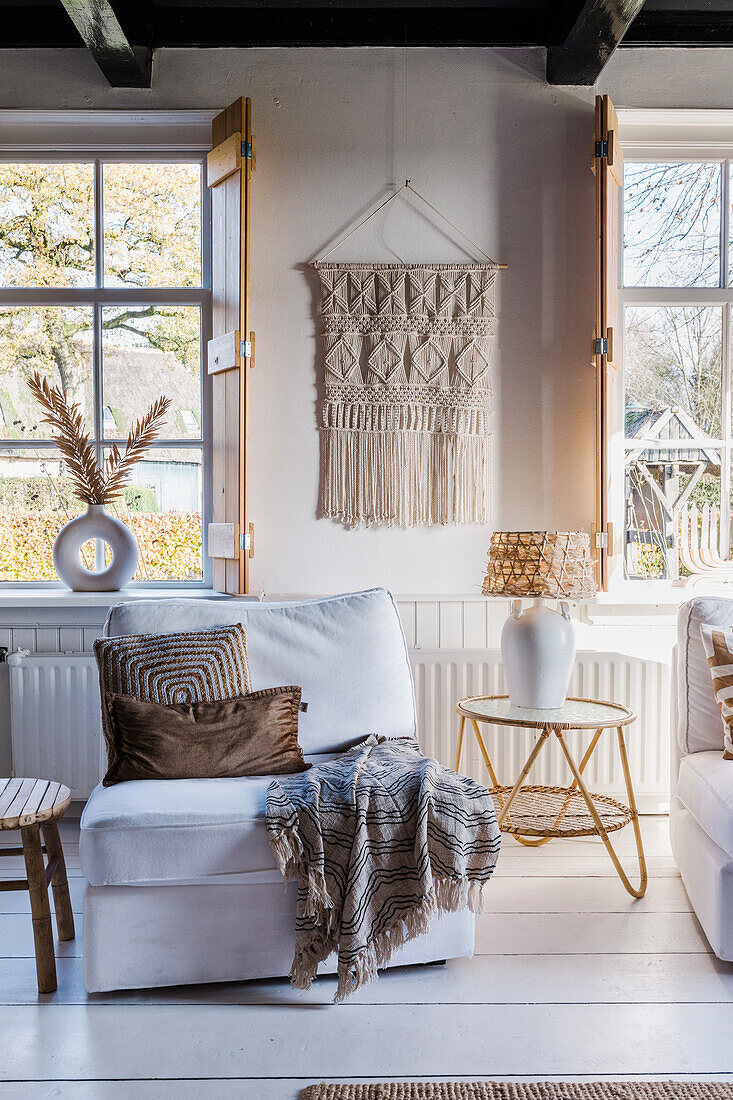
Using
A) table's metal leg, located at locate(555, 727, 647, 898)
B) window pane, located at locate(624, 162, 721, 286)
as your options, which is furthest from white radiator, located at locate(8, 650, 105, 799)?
window pane, located at locate(624, 162, 721, 286)

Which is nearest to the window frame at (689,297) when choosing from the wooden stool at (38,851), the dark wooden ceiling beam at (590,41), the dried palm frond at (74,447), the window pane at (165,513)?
the dark wooden ceiling beam at (590,41)

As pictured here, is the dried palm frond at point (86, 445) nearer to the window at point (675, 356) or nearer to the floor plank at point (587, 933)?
the window at point (675, 356)

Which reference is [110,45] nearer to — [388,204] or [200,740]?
[388,204]

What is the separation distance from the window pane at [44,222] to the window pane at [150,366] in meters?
0.27

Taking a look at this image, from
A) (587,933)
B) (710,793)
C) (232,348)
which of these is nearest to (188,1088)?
(587,933)

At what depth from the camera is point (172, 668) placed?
2.41m

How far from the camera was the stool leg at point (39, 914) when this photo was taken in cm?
209

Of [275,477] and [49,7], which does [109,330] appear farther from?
[49,7]

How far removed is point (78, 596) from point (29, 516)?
458 millimetres

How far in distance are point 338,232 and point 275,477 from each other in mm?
926

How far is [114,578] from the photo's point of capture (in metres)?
3.30

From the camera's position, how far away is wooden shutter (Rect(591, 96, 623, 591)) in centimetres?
316

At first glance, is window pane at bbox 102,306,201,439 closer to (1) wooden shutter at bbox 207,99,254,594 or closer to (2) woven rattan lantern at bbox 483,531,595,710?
(1) wooden shutter at bbox 207,99,254,594

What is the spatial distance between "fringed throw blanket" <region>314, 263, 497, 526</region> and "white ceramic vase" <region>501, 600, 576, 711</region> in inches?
28.5
